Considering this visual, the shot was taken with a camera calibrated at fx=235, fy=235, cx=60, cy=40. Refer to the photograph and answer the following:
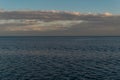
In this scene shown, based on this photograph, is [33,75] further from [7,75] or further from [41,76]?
[7,75]

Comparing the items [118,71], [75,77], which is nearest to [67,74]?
[75,77]

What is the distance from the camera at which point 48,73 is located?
46.2 meters

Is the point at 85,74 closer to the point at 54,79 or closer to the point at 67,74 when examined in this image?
the point at 67,74

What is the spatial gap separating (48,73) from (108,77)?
466 inches

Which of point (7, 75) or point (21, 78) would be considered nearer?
point (21, 78)

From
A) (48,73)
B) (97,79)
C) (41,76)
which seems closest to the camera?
(97,79)

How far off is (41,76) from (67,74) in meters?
5.13

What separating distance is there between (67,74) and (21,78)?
29.4 ft

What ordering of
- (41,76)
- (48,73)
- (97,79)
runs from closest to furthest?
(97,79)
(41,76)
(48,73)

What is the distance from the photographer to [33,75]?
4450 cm

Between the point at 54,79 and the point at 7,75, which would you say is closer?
the point at 54,79

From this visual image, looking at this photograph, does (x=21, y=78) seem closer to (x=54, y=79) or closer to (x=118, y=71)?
(x=54, y=79)

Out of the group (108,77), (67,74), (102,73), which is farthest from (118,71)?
(67,74)

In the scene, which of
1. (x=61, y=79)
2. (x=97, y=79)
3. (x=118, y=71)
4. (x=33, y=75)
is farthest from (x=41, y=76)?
(x=118, y=71)
